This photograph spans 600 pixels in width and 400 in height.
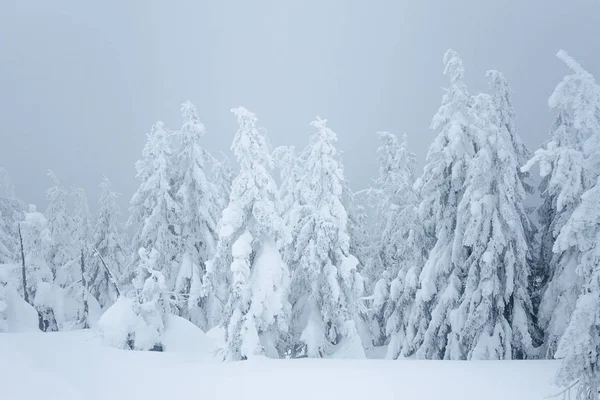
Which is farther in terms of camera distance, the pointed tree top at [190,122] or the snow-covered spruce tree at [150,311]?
the pointed tree top at [190,122]

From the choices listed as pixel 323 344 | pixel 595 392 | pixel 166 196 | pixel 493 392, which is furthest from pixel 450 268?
pixel 166 196

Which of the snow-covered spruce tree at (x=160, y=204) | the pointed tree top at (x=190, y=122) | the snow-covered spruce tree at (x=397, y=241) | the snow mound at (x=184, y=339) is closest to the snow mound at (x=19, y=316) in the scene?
the snow-covered spruce tree at (x=160, y=204)

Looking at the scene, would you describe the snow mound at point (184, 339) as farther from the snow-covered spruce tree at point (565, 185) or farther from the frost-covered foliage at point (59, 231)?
the frost-covered foliage at point (59, 231)

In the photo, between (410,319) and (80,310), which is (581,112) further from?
(80,310)

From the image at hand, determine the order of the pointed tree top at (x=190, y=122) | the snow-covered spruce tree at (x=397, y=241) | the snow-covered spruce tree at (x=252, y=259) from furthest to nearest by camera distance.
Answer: the pointed tree top at (x=190, y=122) → the snow-covered spruce tree at (x=397, y=241) → the snow-covered spruce tree at (x=252, y=259)

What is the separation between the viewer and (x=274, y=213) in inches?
700

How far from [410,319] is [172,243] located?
1453 cm

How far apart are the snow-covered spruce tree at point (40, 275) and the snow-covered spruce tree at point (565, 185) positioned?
1064 inches

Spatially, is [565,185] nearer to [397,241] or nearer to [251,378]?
[251,378]

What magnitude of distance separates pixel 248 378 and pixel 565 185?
31.3ft

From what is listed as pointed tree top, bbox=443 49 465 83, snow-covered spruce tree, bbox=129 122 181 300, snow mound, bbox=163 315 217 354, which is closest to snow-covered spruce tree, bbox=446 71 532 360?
pointed tree top, bbox=443 49 465 83

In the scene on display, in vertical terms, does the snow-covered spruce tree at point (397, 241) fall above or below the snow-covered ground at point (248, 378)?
above

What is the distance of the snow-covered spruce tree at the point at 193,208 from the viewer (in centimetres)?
2756

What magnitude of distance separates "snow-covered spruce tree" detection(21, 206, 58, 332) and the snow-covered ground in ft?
49.6
